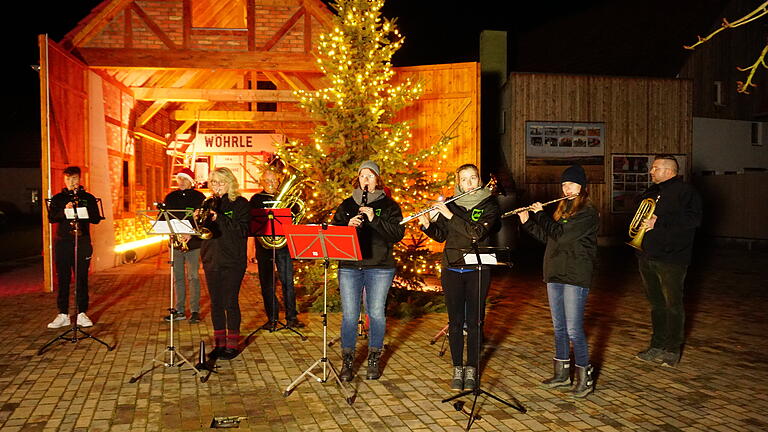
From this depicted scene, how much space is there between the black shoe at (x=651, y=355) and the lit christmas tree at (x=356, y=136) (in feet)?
11.1

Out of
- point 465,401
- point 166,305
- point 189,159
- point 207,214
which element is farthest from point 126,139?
point 465,401

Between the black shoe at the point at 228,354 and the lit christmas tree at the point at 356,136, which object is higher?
the lit christmas tree at the point at 356,136

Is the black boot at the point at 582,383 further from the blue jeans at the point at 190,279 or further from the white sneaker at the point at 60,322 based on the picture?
the white sneaker at the point at 60,322

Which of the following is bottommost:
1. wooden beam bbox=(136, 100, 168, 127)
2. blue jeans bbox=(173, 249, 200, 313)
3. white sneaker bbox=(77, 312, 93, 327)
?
white sneaker bbox=(77, 312, 93, 327)

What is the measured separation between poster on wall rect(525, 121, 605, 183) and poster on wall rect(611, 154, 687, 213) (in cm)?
66

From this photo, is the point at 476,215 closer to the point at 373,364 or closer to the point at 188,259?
the point at 373,364

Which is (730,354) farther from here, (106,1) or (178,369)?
(106,1)

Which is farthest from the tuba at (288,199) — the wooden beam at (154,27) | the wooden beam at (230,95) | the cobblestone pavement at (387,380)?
the wooden beam at (154,27)

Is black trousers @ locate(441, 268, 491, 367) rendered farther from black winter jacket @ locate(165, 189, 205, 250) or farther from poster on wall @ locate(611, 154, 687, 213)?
poster on wall @ locate(611, 154, 687, 213)

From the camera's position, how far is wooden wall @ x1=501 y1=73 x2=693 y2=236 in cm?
2178

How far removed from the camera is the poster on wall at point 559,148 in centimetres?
2180

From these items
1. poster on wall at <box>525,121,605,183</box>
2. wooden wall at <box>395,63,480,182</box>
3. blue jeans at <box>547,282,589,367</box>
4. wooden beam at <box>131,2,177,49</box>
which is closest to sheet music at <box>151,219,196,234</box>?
blue jeans at <box>547,282,589,367</box>

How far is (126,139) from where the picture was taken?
52.3 ft

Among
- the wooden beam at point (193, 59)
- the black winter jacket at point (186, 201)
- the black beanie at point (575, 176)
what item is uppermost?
the wooden beam at point (193, 59)
